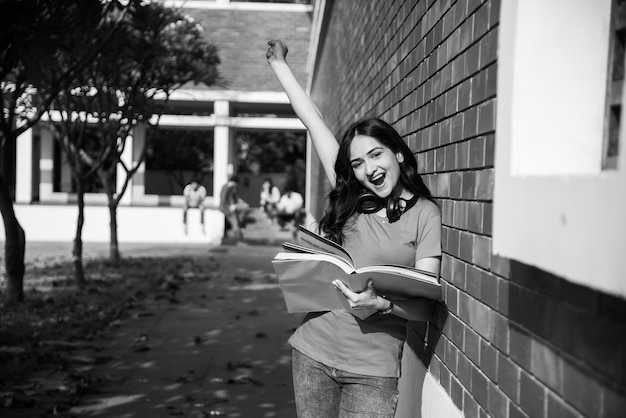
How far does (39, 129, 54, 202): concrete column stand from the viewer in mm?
24969

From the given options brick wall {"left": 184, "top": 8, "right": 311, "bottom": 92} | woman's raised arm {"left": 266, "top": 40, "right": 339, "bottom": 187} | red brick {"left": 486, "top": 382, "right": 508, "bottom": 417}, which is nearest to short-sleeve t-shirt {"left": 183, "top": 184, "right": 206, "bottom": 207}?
brick wall {"left": 184, "top": 8, "right": 311, "bottom": 92}

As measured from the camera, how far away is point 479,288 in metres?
2.58

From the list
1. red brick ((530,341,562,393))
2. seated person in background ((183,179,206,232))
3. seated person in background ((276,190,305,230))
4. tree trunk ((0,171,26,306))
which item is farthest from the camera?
seated person in background ((276,190,305,230))

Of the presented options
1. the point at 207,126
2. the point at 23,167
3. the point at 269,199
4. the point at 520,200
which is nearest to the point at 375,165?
the point at 520,200

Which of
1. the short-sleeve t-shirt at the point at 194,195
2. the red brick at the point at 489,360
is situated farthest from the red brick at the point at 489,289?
the short-sleeve t-shirt at the point at 194,195

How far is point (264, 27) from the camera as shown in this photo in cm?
2406

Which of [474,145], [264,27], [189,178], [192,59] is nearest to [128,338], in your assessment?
[474,145]

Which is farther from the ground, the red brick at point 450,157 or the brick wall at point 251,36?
the brick wall at point 251,36

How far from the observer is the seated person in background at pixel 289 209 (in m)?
23.2

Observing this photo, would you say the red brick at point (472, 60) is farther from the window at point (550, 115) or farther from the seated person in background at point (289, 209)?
the seated person in background at point (289, 209)

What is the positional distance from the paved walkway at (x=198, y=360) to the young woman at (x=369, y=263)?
2632mm

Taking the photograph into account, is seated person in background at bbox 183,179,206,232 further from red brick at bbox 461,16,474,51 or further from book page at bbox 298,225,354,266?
red brick at bbox 461,16,474,51

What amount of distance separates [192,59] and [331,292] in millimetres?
13672

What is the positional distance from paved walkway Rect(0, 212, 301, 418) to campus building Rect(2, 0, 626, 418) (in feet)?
7.37
